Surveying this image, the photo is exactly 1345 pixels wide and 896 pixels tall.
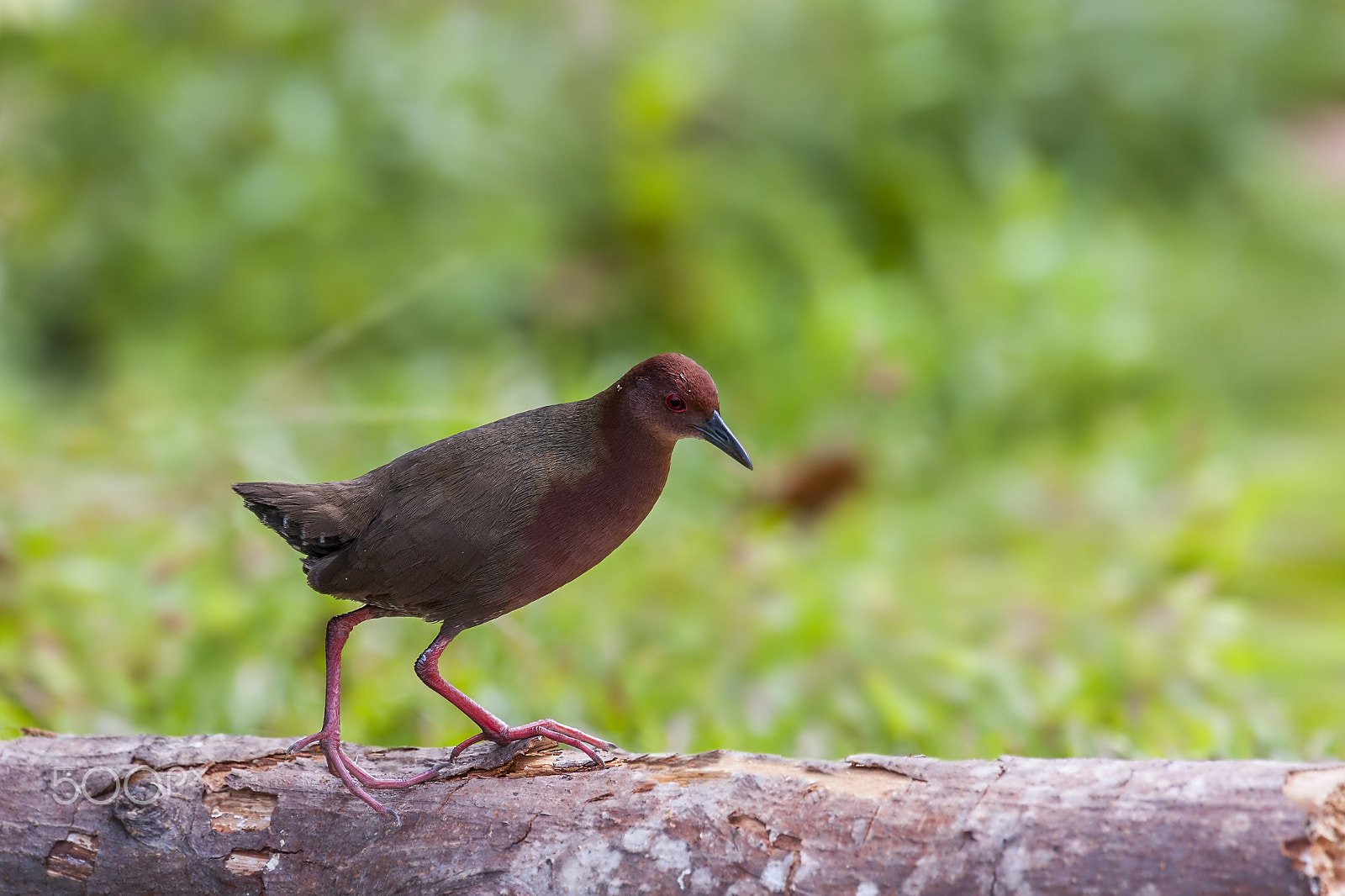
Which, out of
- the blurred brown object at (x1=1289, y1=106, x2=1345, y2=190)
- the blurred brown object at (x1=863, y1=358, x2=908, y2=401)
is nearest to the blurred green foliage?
the blurred brown object at (x1=863, y1=358, x2=908, y2=401)

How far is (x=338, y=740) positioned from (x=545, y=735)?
0.36m

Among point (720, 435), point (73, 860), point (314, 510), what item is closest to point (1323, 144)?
point (720, 435)

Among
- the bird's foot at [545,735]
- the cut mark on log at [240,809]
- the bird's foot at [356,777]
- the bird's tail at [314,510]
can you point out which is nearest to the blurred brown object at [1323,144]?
the bird's foot at [545,735]

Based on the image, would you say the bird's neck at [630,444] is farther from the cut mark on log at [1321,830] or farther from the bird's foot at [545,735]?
the cut mark on log at [1321,830]

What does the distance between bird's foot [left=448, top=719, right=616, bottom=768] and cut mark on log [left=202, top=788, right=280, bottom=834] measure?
1.06ft

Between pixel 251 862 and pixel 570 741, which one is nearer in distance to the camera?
pixel 251 862

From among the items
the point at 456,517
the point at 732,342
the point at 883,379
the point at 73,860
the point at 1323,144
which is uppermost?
the point at 1323,144

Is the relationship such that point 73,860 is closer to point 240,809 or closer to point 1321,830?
point 240,809

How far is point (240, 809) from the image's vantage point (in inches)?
81.7

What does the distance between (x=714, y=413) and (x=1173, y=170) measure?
5518mm

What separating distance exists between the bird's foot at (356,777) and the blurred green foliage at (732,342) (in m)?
0.86

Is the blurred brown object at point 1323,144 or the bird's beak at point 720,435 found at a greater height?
the blurred brown object at point 1323,144

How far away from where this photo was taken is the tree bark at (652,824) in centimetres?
168

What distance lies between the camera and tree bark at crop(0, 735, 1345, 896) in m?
1.68
